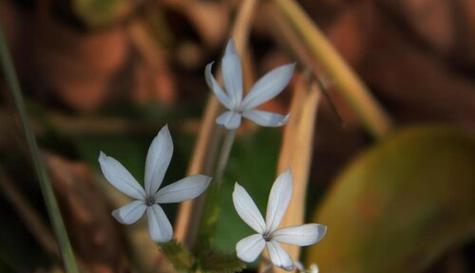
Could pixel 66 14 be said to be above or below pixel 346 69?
above

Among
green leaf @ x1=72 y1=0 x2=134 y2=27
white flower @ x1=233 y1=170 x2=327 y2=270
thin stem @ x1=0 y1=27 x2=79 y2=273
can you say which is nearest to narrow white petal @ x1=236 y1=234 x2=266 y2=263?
white flower @ x1=233 y1=170 x2=327 y2=270

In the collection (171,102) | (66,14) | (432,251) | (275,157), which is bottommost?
(432,251)

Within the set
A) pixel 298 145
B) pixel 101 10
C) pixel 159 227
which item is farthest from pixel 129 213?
pixel 101 10

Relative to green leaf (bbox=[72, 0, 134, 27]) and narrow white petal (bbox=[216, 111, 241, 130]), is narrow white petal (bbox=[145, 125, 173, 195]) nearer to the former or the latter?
narrow white petal (bbox=[216, 111, 241, 130])

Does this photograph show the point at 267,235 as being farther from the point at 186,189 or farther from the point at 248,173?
the point at 248,173

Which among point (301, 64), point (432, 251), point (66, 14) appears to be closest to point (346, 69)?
point (301, 64)

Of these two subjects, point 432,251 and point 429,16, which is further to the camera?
point 429,16

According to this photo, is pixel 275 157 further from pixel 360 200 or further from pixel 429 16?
pixel 429 16
